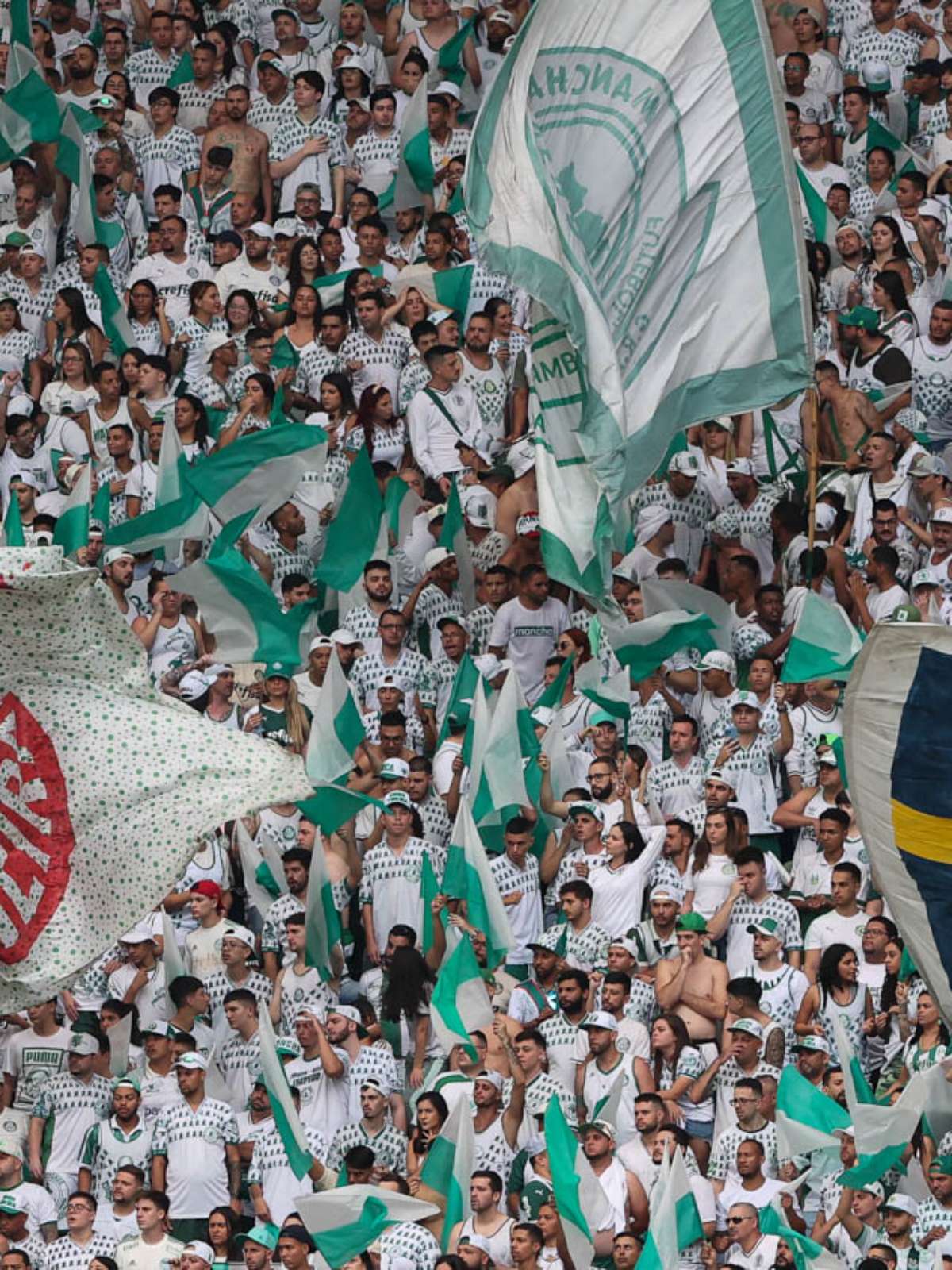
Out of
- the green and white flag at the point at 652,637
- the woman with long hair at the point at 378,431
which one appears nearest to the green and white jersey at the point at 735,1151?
the green and white flag at the point at 652,637

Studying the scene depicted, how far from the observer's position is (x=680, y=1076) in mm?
15656

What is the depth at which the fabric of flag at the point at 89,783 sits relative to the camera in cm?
1101

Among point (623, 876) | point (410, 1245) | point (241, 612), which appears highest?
point (241, 612)

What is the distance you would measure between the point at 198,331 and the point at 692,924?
575 centimetres

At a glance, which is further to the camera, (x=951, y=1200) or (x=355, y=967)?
(x=355, y=967)

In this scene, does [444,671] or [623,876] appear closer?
[623,876]

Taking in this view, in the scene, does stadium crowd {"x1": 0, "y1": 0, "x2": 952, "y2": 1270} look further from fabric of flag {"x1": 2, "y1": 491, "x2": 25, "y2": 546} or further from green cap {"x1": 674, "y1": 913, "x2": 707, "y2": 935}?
fabric of flag {"x1": 2, "y1": 491, "x2": 25, "y2": 546}

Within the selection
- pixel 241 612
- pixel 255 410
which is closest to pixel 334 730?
pixel 241 612

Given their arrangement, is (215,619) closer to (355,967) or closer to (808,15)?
(355,967)

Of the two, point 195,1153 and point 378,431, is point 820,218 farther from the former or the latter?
point 195,1153

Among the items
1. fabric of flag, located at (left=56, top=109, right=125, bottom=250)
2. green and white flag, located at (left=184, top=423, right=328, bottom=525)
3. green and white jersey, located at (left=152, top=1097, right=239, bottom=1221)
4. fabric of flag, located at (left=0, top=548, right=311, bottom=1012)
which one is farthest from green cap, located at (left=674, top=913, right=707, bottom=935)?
fabric of flag, located at (left=56, top=109, right=125, bottom=250)

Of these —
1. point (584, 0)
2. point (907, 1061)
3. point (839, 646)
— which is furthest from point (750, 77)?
point (907, 1061)

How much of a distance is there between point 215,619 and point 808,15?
545cm

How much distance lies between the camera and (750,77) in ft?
49.6
